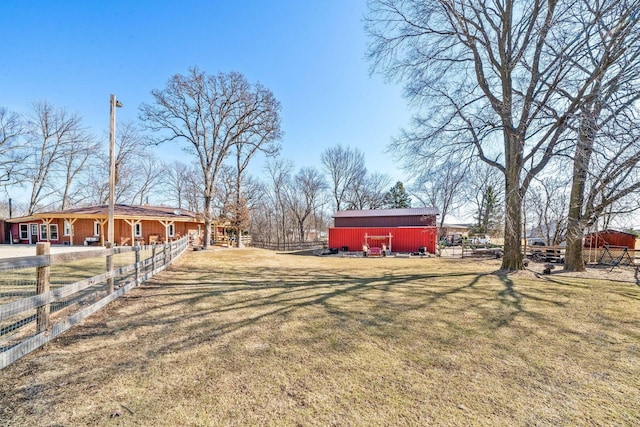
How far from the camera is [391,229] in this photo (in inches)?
924

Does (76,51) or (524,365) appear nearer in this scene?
(524,365)

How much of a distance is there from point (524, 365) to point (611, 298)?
550 centimetres

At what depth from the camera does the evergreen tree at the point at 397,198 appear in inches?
1674

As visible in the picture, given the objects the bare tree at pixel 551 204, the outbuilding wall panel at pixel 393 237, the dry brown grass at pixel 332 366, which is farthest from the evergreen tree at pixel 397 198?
the dry brown grass at pixel 332 366

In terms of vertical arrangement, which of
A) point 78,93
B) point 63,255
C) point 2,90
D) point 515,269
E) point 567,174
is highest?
point 2,90

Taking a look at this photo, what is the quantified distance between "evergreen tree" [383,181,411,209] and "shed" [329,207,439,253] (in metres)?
17.7

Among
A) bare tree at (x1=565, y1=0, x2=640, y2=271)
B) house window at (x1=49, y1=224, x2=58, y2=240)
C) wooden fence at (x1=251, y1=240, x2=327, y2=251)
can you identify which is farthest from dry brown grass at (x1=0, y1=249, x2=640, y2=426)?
house window at (x1=49, y1=224, x2=58, y2=240)

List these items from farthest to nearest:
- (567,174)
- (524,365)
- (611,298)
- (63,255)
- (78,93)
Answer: (78,93), (567,174), (611,298), (63,255), (524,365)

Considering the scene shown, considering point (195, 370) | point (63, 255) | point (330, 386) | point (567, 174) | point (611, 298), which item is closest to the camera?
point (330, 386)

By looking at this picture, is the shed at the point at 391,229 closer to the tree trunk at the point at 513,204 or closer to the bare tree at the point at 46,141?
the tree trunk at the point at 513,204

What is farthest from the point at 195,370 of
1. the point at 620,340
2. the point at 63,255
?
the point at 620,340

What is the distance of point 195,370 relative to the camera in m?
2.78

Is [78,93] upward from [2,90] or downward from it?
downward

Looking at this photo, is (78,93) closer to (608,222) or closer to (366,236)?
(366,236)
